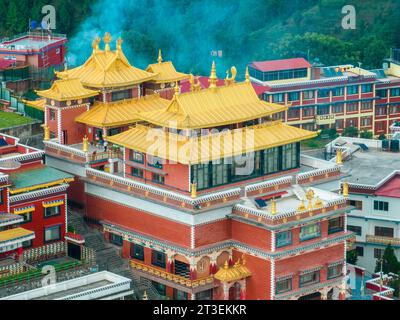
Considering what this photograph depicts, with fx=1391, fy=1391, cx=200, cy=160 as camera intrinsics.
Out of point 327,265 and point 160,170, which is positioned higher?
point 160,170

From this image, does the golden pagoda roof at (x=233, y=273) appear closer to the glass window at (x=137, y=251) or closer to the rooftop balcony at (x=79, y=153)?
the glass window at (x=137, y=251)

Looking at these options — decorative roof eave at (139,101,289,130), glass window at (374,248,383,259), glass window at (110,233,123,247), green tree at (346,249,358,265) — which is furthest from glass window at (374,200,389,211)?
glass window at (110,233,123,247)

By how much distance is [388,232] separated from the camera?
4072 inches

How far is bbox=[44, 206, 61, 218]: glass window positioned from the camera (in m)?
90.7

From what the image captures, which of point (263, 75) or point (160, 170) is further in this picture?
point (263, 75)

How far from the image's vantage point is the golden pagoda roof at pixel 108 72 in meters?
98.8

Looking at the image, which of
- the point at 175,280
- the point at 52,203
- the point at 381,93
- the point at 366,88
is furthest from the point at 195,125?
the point at 381,93

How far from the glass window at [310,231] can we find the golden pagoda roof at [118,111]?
49.7 ft

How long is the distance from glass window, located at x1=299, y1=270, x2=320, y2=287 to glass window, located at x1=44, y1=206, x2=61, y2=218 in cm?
1644

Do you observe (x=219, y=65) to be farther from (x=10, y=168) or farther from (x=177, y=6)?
(x=10, y=168)

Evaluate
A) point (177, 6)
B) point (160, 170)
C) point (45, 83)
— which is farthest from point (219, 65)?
point (160, 170)

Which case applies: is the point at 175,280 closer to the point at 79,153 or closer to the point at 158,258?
the point at 158,258

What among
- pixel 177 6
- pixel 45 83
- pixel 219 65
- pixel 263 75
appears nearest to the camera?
pixel 45 83

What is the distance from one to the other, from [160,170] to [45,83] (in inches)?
1324
